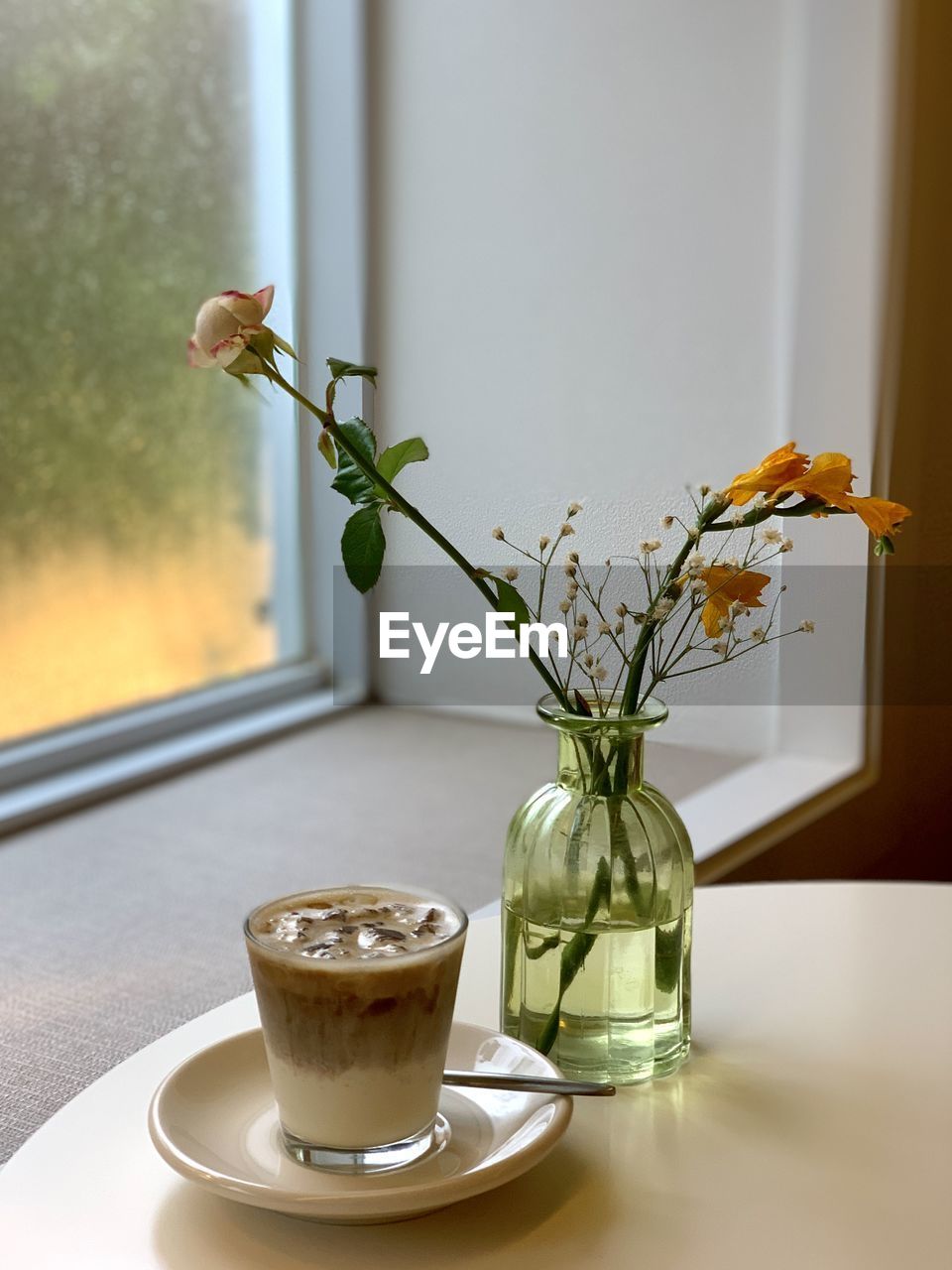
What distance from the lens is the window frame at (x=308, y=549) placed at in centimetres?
221

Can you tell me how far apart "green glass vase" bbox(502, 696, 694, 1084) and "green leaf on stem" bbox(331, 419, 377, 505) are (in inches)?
5.7

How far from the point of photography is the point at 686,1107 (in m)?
0.75

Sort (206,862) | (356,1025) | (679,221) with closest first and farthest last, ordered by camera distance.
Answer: (356,1025) → (206,862) → (679,221)

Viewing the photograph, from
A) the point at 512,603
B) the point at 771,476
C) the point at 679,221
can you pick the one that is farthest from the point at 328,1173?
the point at 679,221

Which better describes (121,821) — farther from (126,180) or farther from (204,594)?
(126,180)

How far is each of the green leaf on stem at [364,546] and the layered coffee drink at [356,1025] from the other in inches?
6.9

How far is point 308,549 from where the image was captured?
264 cm

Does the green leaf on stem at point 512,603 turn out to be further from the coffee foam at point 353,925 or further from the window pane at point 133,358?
the window pane at point 133,358

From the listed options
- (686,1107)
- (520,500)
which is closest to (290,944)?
(686,1107)

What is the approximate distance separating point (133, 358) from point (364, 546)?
5.54 feet

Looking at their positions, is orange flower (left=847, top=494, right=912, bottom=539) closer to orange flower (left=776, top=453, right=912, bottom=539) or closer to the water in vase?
orange flower (left=776, top=453, right=912, bottom=539)

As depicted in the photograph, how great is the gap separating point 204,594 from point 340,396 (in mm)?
1105

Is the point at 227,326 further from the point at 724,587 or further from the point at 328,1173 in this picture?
the point at 328,1173

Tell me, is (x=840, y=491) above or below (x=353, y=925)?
above
